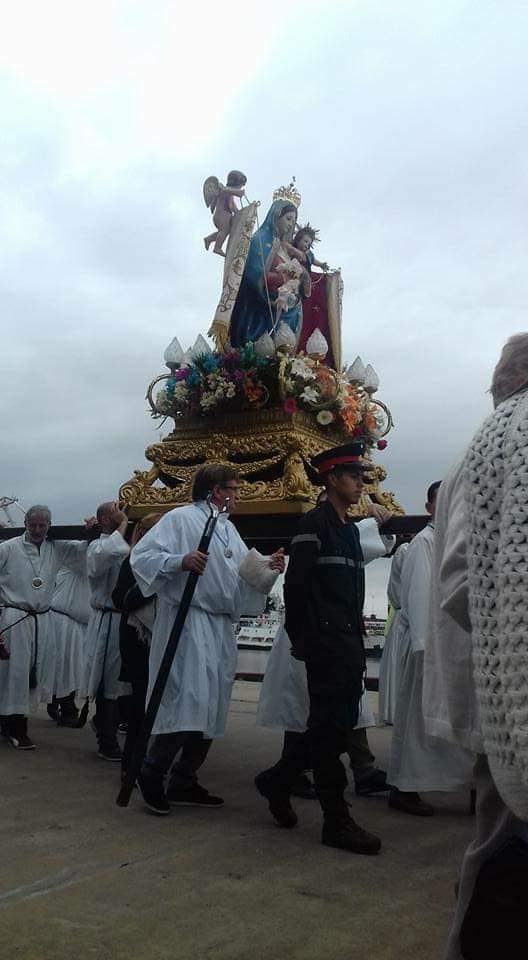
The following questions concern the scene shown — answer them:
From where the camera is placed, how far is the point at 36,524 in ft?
21.6

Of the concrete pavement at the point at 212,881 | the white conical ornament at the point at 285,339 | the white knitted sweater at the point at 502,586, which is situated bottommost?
the concrete pavement at the point at 212,881

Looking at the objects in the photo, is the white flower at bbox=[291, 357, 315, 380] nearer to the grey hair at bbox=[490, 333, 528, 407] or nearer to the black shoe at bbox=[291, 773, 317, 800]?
the black shoe at bbox=[291, 773, 317, 800]

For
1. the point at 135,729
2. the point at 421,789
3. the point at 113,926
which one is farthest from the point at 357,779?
the point at 113,926

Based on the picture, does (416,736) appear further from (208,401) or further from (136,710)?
(208,401)

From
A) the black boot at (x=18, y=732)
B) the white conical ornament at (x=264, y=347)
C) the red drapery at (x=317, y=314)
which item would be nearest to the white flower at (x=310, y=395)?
the white conical ornament at (x=264, y=347)

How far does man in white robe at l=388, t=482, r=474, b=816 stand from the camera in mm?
4312

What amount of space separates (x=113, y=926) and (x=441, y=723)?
1361mm

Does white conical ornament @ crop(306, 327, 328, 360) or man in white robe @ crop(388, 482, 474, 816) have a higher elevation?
white conical ornament @ crop(306, 327, 328, 360)

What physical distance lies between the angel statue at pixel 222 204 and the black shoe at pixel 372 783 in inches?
188

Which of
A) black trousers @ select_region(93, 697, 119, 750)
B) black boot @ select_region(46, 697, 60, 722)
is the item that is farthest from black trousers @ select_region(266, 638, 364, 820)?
black boot @ select_region(46, 697, 60, 722)

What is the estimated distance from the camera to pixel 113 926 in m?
2.62

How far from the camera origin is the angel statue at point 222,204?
7648 millimetres

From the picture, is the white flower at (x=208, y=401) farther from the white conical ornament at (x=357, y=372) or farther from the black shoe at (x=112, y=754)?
the black shoe at (x=112, y=754)

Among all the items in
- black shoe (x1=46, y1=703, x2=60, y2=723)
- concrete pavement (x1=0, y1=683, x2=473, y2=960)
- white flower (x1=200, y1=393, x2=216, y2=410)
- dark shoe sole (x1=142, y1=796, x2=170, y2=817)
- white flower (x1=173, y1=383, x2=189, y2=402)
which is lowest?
concrete pavement (x1=0, y1=683, x2=473, y2=960)
